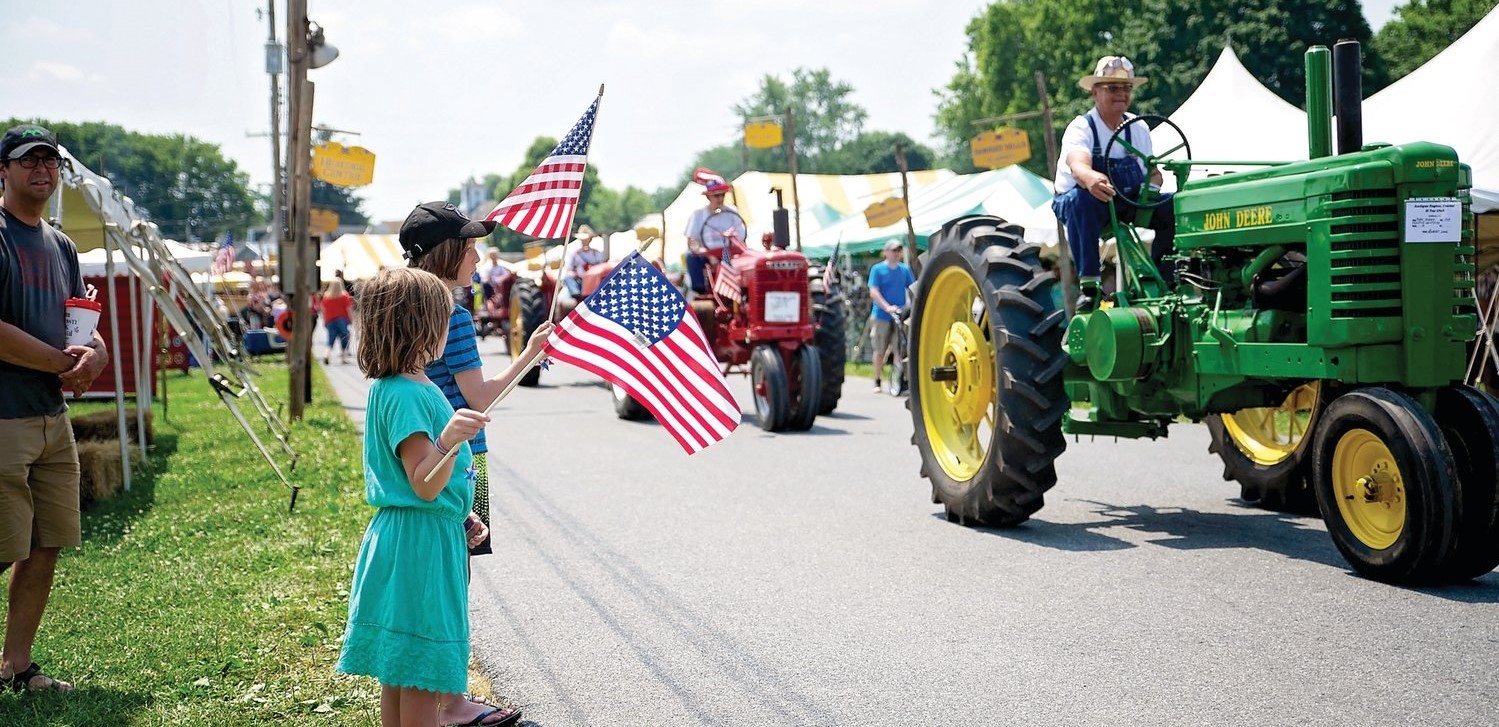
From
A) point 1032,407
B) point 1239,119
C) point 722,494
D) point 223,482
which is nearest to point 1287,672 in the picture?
point 1032,407

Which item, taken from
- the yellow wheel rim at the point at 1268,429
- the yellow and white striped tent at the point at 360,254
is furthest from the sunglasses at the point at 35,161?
the yellow and white striped tent at the point at 360,254

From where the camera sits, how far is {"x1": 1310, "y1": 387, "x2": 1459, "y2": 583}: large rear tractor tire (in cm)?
488

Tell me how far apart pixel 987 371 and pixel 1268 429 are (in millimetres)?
1714

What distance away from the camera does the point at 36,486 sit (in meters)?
4.51

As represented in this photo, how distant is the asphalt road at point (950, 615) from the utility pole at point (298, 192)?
562 cm

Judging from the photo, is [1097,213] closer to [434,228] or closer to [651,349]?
[651,349]

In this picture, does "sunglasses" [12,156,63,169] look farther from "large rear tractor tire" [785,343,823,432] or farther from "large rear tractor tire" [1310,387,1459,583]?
"large rear tractor tire" [785,343,823,432]

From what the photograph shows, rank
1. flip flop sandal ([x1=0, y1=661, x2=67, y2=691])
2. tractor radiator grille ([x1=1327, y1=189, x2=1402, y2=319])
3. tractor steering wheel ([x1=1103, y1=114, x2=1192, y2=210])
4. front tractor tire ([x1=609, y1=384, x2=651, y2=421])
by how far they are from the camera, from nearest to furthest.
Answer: flip flop sandal ([x1=0, y1=661, x2=67, y2=691]) → tractor radiator grille ([x1=1327, y1=189, x2=1402, y2=319]) → tractor steering wheel ([x1=1103, y1=114, x2=1192, y2=210]) → front tractor tire ([x1=609, y1=384, x2=651, y2=421])

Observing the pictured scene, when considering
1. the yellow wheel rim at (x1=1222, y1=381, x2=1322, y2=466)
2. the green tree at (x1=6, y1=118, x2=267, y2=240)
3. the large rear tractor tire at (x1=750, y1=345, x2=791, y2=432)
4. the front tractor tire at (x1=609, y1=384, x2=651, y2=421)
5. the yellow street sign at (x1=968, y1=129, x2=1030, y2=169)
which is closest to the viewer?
the yellow wheel rim at (x1=1222, y1=381, x2=1322, y2=466)

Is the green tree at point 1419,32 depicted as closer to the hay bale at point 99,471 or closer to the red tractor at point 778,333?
the red tractor at point 778,333

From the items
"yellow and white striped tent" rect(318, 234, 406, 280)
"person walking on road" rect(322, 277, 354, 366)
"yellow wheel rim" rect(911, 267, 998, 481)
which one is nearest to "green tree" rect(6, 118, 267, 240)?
"yellow and white striped tent" rect(318, 234, 406, 280)

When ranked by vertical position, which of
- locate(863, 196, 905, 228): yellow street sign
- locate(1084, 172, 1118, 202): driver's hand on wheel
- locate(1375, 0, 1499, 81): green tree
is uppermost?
locate(1375, 0, 1499, 81): green tree

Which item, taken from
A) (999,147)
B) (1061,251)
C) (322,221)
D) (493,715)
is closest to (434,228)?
(493,715)

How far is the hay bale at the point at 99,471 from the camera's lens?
8.07 meters
